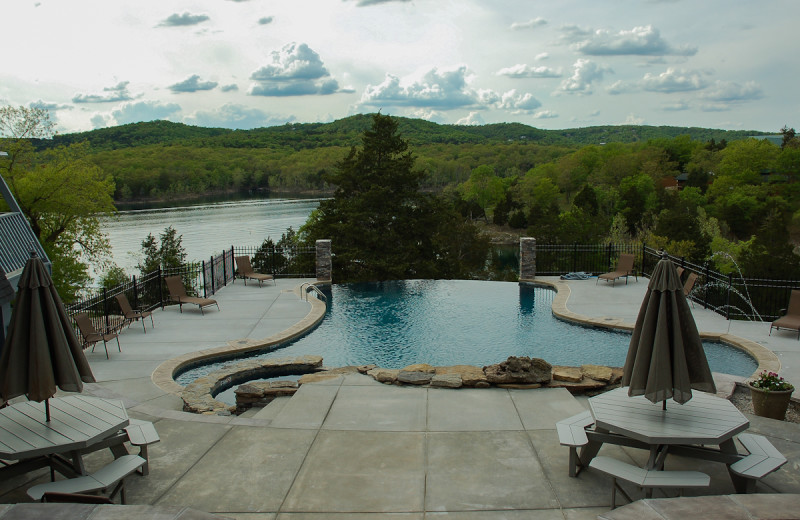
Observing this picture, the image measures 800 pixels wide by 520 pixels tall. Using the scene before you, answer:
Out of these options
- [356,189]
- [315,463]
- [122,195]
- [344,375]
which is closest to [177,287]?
[344,375]

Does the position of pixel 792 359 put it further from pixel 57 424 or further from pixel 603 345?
pixel 57 424

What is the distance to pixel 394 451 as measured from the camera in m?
5.74

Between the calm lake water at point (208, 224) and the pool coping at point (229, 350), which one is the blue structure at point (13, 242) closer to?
the pool coping at point (229, 350)

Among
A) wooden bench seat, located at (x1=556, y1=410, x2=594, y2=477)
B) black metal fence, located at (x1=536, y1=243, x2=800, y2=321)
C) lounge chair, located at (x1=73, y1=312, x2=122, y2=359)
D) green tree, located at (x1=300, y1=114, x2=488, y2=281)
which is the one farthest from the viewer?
green tree, located at (x1=300, y1=114, x2=488, y2=281)

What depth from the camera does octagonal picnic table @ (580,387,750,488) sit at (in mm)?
4574

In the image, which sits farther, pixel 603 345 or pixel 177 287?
pixel 177 287

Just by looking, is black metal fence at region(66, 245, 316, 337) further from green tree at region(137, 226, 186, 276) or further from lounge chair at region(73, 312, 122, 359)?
green tree at region(137, 226, 186, 276)

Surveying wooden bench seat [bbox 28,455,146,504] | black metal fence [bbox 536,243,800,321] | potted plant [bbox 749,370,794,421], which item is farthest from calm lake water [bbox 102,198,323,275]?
potted plant [bbox 749,370,794,421]

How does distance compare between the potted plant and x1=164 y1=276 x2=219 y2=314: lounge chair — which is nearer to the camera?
the potted plant

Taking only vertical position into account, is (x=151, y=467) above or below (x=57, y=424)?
below

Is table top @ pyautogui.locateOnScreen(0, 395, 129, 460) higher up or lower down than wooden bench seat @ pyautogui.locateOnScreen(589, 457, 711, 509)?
higher up

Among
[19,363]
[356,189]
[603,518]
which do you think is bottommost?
[603,518]

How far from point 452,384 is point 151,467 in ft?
12.4

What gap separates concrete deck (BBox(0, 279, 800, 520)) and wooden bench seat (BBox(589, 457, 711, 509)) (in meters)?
0.37
